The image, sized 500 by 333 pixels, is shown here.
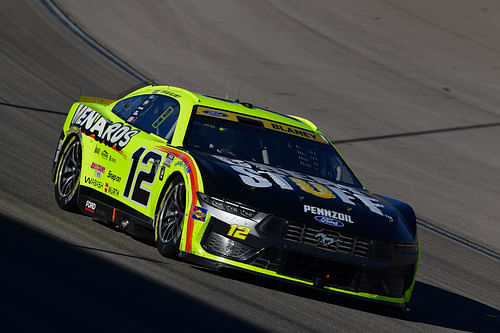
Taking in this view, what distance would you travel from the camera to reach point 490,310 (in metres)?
8.06

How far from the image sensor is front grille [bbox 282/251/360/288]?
6535 millimetres

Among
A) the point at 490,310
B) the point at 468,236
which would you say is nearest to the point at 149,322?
the point at 490,310

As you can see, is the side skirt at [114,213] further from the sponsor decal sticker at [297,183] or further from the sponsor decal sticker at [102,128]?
the sponsor decal sticker at [297,183]

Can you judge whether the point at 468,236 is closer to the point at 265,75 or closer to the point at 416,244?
the point at 416,244

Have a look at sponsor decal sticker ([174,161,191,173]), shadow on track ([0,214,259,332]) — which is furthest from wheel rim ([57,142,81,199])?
shadow on track ([0,214,259,332])

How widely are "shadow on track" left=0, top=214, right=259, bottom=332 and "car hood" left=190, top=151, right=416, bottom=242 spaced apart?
1.06m

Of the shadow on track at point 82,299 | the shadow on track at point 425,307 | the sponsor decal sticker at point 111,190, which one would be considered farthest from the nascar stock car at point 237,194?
the shadow on track at point 82,299

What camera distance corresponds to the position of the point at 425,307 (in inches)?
297

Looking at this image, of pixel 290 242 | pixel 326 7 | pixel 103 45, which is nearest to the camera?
pixel 290 242

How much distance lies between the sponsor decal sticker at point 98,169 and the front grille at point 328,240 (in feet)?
7.93

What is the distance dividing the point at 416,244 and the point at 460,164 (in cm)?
944

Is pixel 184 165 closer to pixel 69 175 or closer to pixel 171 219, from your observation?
pixel 171 219

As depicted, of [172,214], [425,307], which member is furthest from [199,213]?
[425,307]

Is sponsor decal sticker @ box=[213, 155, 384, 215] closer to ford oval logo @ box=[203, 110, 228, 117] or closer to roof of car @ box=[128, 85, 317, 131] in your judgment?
ford oval logo @ box=[203, 110, 228, 117]
